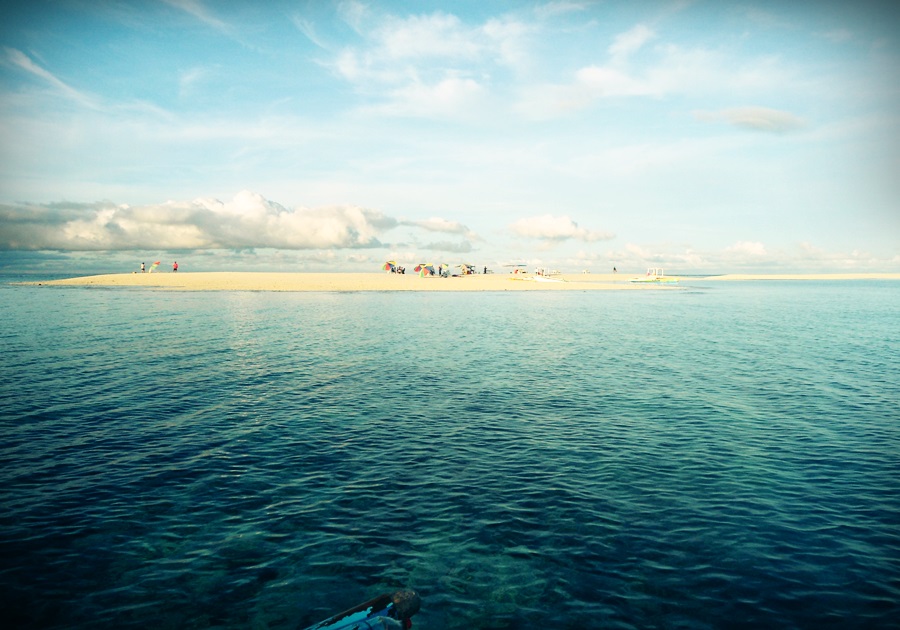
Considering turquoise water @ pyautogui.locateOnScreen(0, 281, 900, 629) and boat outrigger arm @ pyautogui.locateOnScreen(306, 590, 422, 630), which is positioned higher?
boat outrigger arm @ pyautogui.locateOnScreen(306, 590, 422, 630)

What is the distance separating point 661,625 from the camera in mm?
12367

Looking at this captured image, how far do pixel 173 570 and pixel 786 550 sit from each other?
17323 mm

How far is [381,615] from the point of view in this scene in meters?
11.5

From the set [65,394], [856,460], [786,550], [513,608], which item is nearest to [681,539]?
[786,550]

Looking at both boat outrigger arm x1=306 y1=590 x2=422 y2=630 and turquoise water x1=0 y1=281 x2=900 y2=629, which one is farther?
turquoise water x1=0 y1=281 x2=900 y2=629

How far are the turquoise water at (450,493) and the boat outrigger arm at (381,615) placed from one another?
3.14 feet

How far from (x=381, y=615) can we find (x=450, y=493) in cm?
783

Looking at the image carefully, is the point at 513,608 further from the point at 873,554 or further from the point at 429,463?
the point at 873,554

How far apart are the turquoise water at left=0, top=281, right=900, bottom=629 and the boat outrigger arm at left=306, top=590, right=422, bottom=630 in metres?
0.96

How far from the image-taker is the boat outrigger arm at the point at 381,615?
1131cm

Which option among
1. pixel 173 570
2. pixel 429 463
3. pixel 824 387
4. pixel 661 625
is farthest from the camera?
pixel 824 387

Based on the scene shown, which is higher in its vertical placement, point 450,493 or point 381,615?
point 381,615

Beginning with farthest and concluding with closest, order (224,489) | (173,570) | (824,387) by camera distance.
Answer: (824,387) < (224,489) < (173,570)

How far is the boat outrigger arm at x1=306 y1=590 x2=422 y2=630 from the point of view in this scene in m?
11.3
